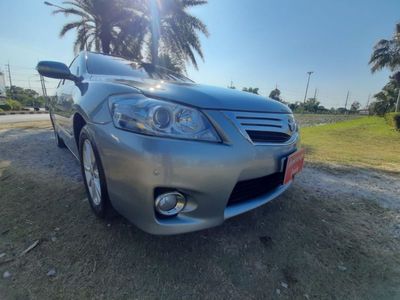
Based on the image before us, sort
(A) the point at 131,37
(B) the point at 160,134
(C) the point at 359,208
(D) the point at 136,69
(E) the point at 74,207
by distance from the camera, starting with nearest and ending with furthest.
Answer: (B) the point at 160,134 → (E) the point at 74,207 → (C) the point at 359,208 → (D) the point at 136,69 → (A) the point at 131,37

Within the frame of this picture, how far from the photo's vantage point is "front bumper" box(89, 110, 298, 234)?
4.03ft

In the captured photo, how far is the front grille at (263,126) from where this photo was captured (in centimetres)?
148

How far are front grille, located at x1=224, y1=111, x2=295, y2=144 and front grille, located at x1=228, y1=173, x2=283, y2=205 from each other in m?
0.26

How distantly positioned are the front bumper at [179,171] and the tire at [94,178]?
105 millimetres

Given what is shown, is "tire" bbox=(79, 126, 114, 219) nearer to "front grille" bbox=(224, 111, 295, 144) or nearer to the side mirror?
the side mirror

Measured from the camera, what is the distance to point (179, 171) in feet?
4.05

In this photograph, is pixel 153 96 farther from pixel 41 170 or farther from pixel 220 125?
pixel 41 170

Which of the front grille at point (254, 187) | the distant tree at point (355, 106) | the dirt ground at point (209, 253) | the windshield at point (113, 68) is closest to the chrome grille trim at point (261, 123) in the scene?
the front grille at point (254, 187)

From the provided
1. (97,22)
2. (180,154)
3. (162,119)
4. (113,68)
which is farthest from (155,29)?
(180,154)

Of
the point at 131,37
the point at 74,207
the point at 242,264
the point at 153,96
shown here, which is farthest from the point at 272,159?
the point at 131,37

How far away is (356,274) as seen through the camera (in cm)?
151

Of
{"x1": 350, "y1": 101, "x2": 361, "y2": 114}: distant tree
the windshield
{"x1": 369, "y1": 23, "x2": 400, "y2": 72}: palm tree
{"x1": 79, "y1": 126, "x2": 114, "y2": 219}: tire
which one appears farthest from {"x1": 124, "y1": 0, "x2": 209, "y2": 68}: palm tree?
{"x1": 350, "y1": 101, "x2": 361, "y2": 114}: distant tree

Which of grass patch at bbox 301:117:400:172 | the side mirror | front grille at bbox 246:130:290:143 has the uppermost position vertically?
the side mirror

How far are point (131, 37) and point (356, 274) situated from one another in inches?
507
